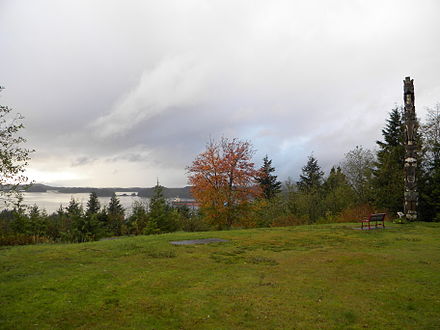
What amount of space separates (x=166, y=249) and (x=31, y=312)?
650 cm

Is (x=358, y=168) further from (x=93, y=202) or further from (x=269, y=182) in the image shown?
(x=93, y=202)

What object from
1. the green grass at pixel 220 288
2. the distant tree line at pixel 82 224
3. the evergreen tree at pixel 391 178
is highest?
the evergreen tree at pixel 391 178

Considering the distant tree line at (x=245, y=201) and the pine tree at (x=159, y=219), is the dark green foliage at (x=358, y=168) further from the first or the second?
the pine tree at (x=159, y=219)

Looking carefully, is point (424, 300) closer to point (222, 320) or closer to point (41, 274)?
point (222, 320)

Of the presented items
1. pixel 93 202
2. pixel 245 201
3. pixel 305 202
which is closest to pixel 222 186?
pixel 245 201

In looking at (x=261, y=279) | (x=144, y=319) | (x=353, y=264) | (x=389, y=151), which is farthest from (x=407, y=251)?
(x=389, y=151)

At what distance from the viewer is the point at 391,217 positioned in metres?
24.3

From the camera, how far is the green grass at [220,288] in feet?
16.9

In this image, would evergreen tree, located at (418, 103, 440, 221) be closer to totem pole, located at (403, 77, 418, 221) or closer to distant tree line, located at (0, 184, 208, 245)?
totem pole, located at (403, 77, 418, 221)

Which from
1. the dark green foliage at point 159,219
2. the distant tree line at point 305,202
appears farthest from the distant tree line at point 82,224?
the distant tree line at point 305,202

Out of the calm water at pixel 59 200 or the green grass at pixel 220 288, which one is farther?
the calm water at pixel 59 200

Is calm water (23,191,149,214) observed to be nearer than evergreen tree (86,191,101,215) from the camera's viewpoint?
Yes

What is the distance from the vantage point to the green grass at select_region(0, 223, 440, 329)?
16.9 feet

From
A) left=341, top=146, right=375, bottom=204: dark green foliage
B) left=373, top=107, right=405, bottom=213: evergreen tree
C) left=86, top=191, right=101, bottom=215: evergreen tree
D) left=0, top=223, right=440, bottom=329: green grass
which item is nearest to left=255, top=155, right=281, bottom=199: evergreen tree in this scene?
left=341, top=146, right=375, bottom=204: dark green foliage
